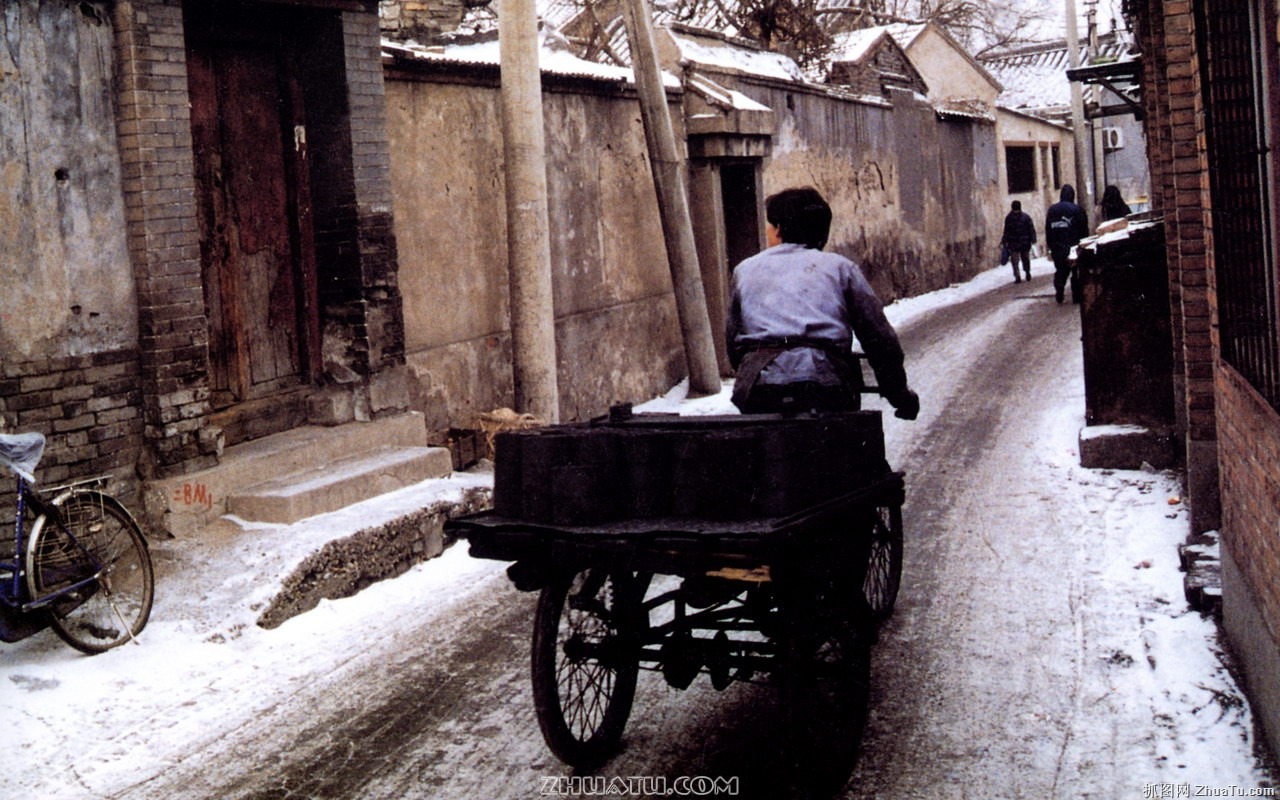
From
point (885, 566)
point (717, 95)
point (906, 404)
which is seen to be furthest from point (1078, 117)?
point (906, 404)

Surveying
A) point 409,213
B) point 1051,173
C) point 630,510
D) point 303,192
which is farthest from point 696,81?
point 1051,173

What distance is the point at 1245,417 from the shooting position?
469cm

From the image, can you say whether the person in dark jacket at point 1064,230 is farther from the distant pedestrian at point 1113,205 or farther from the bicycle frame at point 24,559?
the bicycle frame at point 24,559

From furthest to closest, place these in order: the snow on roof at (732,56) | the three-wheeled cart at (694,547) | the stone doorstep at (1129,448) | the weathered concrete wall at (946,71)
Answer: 1. the weathered concrete wall at (946,71)
2. the snow on roof at (732,56)
3. the stone doorstep at (1129,448)
4. the three-wheeled cart at (694,547)

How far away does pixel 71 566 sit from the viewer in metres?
5.71

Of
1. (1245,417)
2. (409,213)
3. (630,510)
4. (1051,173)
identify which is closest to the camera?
(630,510)

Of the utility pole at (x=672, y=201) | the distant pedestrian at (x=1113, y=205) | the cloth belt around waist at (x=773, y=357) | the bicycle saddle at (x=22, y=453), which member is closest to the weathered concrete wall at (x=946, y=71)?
the distant pedestrian at (x=1113, y=205)

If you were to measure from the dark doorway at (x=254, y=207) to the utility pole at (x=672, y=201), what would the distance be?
4.09m

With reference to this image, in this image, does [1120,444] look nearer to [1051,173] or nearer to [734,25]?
[734,25]

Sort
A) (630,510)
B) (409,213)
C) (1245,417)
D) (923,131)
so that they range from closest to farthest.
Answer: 1. (630,510)
2. (1245,417)
3. (409,213)
4. (923,131)

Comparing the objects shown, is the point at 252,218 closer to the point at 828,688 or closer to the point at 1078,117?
the point at 828,688

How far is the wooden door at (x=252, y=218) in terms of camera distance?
7805 mm

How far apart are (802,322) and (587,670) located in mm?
1475

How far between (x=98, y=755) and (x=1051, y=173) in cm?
3661
